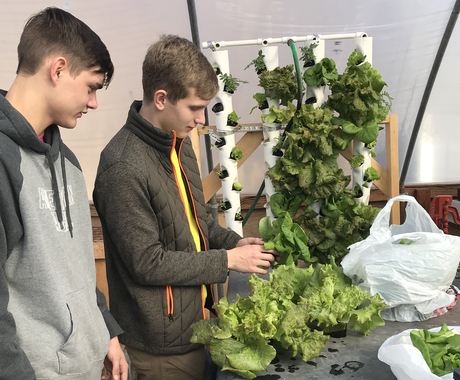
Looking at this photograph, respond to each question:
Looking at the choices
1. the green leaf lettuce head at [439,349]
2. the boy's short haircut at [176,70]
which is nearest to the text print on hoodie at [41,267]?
the boy's short haircut at [176,70]

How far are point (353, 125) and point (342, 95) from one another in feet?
0.47

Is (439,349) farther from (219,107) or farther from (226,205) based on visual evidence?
(219,107)

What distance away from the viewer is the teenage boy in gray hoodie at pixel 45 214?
840 millimetres

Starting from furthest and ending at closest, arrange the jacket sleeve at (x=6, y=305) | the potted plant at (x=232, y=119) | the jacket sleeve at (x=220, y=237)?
the potted plant at (x=232, y=119), the jacket sleeve at (x=220, y=237), the jacket sleeve at (x=6, y=305)

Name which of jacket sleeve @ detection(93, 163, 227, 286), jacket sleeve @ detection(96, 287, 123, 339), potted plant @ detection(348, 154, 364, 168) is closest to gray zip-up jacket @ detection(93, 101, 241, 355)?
jacket sleeve @ detection(93, 163, 227, 286)

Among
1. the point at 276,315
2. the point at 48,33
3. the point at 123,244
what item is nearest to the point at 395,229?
the point at 276,315

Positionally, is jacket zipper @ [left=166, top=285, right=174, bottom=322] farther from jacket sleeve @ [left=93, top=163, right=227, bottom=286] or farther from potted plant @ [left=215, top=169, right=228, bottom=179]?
potted plant @ [left=215, top=169, right=228, bottom=179]

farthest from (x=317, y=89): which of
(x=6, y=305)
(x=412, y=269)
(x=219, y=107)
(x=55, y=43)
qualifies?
(x=6, y=305)

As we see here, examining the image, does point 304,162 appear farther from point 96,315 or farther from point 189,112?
point 96,315

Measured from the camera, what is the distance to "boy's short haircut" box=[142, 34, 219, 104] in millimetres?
1238

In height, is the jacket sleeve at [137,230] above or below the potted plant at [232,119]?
below

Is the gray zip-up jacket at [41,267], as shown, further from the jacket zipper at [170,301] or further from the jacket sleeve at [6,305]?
the jacket zipper at [170,301]

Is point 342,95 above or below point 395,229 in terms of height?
above

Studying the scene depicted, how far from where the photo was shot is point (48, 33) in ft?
3.12
